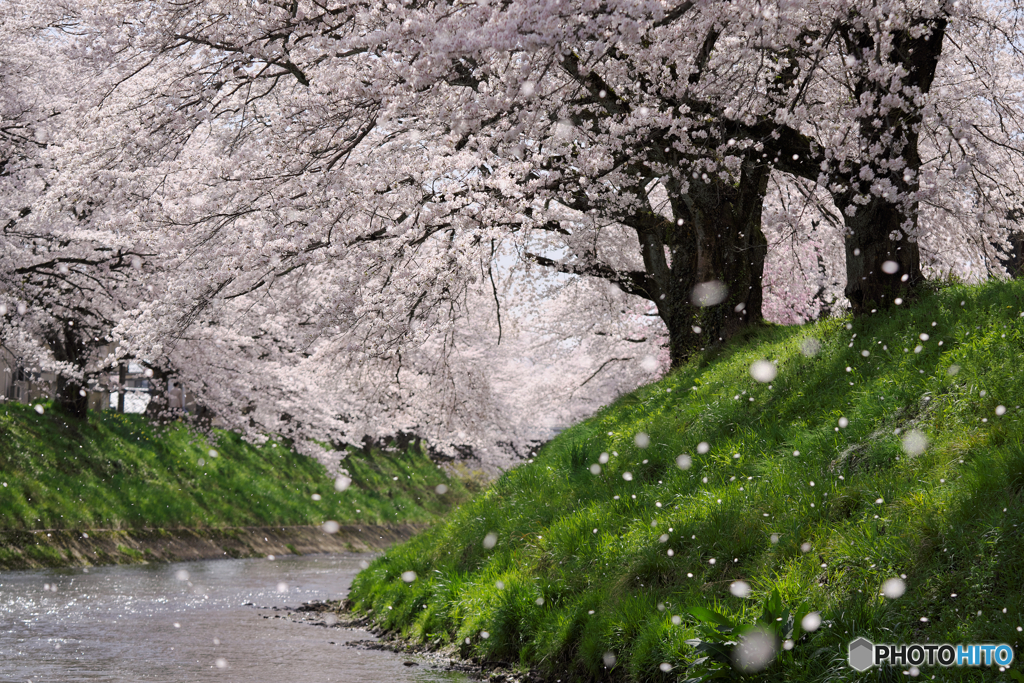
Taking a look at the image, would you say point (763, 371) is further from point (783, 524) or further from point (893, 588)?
point (893, 588)

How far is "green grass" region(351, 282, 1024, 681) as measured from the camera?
17.9 feet

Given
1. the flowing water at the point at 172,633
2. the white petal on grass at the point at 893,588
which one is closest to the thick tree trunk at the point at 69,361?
the flowing water at the point at 172,633

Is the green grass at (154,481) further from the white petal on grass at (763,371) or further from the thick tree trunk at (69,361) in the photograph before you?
the white petal on grass at (763,371)

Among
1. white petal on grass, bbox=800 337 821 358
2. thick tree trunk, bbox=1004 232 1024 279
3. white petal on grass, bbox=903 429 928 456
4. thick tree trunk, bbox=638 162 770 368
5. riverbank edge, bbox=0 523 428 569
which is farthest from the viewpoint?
riverbank edge, bbox=0 523 428 569

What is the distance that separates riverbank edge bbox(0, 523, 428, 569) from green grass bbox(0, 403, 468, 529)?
0.30 metres

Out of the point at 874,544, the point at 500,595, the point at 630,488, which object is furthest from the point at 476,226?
the point at 874,544

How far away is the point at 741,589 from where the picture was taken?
6398mm

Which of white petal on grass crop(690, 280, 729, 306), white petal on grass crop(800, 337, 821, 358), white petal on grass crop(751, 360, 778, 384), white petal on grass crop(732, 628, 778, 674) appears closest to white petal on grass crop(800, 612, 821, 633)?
white petal on grass crop(732, 628, 778, 674)

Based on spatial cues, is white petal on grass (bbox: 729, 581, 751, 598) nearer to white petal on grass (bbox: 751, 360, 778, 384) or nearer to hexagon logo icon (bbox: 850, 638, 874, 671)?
hexagon logo icon (bbox: 850, 638, 874, 671)

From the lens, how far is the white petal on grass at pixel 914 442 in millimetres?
6965

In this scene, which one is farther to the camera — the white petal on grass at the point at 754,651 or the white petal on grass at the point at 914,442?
the white petal on grass at the point at 914,442

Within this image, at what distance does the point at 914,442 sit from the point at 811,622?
2.26 m

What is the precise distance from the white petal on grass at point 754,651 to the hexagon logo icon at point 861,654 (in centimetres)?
47

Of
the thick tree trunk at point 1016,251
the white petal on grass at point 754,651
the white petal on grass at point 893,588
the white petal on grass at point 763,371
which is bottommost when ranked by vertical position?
the white petal on grass at point 754,651
